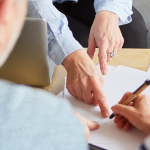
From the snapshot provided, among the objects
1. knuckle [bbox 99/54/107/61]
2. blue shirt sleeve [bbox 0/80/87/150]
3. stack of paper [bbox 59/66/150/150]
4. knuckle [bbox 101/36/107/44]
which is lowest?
stack of paper [bbox 59/66/150/150]

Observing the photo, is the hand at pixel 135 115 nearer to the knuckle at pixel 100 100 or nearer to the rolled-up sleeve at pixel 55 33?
the knuckle at pixel 100 100

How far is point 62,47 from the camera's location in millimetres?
621

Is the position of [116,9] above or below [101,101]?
above

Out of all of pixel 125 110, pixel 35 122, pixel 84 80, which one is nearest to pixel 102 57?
pixel 84 80

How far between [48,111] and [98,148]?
24 centimetres

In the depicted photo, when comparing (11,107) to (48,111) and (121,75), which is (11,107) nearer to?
(48,111)

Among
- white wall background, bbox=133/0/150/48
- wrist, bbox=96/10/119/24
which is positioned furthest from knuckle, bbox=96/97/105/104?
white wall background, bbox=133/0/150/48

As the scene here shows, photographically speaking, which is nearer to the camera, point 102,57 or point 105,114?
point 105,114

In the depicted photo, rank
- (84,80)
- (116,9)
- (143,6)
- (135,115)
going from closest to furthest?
(135,115) → (84,80) → (116,9) → (143,6)

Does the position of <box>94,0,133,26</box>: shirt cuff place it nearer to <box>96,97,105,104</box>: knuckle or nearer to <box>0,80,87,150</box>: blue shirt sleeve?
<box>96,97,105,104</box>: knuckle

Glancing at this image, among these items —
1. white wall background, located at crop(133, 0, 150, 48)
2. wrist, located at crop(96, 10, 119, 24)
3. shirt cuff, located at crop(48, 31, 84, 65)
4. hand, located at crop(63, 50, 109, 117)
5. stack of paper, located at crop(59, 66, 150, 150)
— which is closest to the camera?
stack of paper, located at crop(59, 66, 150, 150)

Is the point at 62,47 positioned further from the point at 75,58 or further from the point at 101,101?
the point at 101,101

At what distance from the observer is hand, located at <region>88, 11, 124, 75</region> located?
25.1 inches

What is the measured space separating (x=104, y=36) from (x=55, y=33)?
0.17 m
